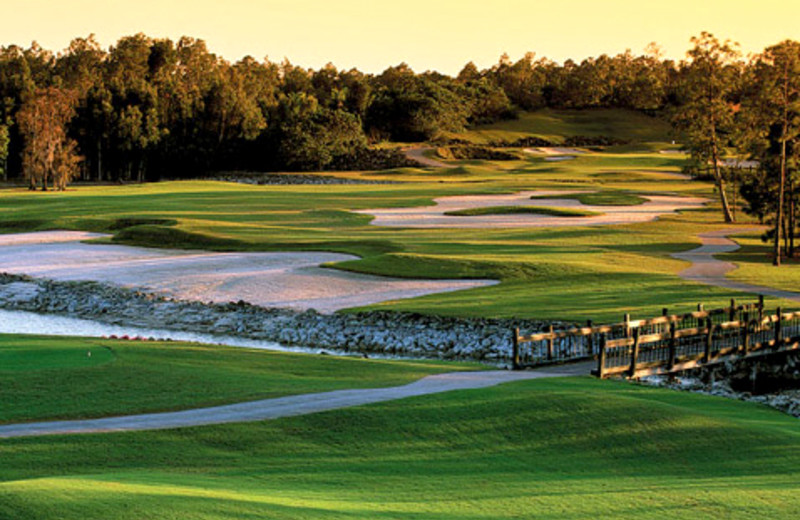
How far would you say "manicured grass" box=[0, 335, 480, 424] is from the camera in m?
17.0

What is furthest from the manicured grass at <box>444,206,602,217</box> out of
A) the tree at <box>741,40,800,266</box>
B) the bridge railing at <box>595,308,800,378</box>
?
the bridge railing at <box>595,308,800,378</box>

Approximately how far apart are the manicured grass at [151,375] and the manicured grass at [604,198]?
5463 centimetres

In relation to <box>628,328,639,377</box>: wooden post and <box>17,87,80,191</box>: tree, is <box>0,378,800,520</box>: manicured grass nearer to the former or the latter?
<box>628,328,639,377</box>: wooden post

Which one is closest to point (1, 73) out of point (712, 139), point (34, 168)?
point (34, 168)

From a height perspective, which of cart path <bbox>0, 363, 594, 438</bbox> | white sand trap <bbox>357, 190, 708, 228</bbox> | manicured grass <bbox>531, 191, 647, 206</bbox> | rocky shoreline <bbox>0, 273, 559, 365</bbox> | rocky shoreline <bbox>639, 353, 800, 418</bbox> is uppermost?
manicured grass <bbox>531, 191, 647, 206</bbox>

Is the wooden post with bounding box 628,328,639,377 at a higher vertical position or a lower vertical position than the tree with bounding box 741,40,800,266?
lower

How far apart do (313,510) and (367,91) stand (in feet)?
489

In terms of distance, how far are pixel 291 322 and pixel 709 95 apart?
43558mm

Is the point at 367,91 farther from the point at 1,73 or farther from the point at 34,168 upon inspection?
the point at 34,168

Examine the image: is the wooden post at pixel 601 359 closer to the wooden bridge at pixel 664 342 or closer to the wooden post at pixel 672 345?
the wooden bridge at pixel 664 342

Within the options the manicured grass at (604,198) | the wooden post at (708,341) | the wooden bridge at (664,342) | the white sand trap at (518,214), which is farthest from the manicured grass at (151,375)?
the manicured grass at (604,198)

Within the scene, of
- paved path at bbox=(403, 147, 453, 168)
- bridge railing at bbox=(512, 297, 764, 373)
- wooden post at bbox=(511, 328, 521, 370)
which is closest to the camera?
wooden post at bbox=(511, 328, 521, 370)

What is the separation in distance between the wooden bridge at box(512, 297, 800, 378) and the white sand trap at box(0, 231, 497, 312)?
10.7m

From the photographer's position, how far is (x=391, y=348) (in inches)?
1223
